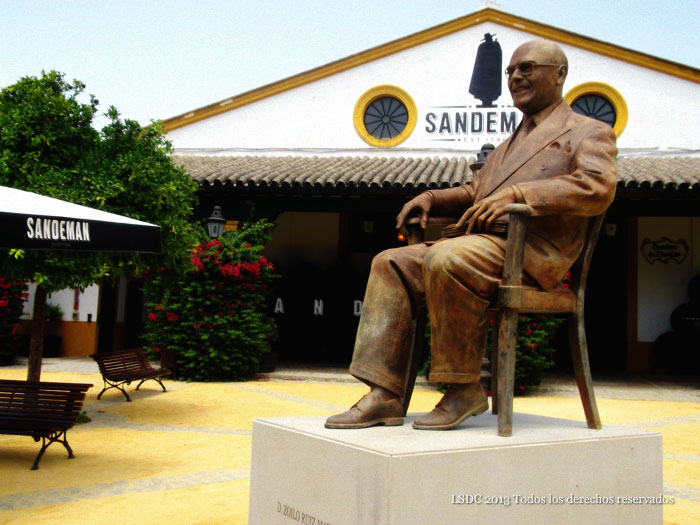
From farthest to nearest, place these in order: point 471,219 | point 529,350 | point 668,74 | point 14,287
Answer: point 668,74
point 14,287
point 529,350
point 471,219

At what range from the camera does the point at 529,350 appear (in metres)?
8.72

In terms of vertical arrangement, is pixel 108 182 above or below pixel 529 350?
above

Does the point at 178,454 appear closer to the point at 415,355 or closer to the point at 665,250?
the point at 415,355

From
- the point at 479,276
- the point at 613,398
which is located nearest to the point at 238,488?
the point at 479,276

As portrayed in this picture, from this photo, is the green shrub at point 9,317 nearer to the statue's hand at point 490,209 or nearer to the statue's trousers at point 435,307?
the statue's trousers at point 435,307

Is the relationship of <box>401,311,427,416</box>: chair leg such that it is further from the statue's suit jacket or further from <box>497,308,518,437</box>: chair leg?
the statue's suit jacket

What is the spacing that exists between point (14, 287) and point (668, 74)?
1204cm

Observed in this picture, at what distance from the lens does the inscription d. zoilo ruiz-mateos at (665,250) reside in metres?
11.8

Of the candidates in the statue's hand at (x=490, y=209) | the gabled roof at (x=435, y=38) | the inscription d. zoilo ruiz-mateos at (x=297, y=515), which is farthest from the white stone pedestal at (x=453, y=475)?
the gabled roof at (x=435, y=38)

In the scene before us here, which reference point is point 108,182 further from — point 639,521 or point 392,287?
point 639,521

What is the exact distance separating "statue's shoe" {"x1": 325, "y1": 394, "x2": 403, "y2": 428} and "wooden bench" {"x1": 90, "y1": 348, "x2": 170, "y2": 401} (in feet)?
18.1

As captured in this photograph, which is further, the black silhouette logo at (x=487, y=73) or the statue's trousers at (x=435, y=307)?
the black silhouette logo at (x=487, y=73)

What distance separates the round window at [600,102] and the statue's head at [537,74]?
1048 centimetres

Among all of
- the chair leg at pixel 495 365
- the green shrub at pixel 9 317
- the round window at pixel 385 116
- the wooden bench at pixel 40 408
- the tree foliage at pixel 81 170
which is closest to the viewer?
the chair leg at pixel 495 365
